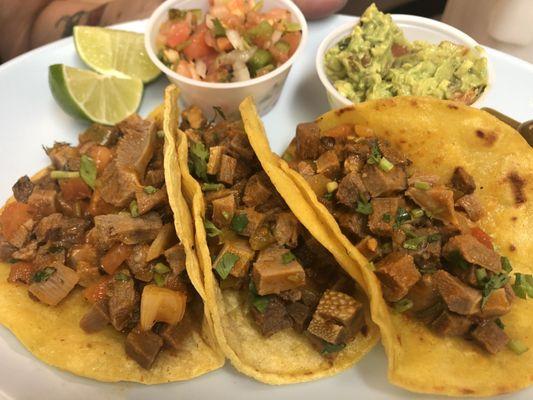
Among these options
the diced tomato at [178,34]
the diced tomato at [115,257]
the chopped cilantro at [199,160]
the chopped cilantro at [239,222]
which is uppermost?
the diced tomato at [178,34]

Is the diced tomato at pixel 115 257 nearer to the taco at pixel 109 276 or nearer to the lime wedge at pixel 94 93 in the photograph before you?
the taco at pixel 109 276

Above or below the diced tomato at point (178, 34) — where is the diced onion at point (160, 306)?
below

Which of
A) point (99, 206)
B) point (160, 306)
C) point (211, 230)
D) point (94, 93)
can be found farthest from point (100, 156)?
point (160, 306)

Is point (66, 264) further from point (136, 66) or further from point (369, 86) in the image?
point (369, 86)

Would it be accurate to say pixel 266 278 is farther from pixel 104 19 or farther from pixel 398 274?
pixel 104 19

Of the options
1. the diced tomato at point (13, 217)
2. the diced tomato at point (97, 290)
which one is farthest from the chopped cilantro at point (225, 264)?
the diced tomato at point (13, 217)

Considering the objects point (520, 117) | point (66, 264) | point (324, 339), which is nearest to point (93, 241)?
point (66, 264)

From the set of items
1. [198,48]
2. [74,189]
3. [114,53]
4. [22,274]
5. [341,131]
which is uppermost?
[198,48]
